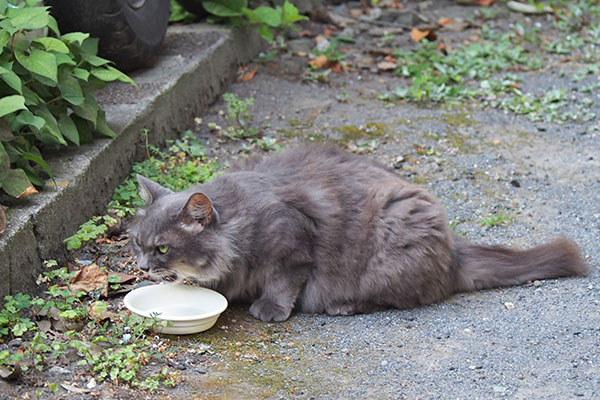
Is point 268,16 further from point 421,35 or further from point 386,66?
point 421,35

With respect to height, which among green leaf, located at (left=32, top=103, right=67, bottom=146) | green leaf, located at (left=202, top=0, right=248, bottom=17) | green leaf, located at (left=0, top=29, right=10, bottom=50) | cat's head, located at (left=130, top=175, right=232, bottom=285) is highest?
green leaf, located at (left=0, top=29, right=10, bottom=50)

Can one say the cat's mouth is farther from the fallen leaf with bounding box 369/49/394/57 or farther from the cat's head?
the fallen leaf with bounding box 369/49/394/57

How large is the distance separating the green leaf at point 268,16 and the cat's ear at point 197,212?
3475 millimetres

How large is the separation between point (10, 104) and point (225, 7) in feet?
11.9

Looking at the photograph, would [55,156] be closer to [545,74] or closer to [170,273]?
[170,273]

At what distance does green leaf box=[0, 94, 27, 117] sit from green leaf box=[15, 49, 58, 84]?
1.01ft

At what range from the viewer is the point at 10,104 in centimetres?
354

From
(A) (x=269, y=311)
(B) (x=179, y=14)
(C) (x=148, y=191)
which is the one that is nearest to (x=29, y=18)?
(C) (x=148, y=191)

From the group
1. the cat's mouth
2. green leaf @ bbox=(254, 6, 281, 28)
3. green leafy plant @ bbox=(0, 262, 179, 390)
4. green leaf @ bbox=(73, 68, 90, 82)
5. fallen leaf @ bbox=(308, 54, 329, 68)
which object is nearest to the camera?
green leafy plant @ bbox=(0, 262, 179, 390)

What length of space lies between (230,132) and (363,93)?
1.51 m

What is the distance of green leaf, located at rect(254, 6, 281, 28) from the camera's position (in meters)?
6.81

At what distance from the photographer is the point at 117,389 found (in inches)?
122

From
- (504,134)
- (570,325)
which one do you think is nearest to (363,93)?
(504,134)

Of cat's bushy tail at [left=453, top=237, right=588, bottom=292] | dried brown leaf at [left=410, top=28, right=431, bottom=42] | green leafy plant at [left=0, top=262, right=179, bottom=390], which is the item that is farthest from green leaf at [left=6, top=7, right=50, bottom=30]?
dried brown leaf at [left=410, top=28, right=431, bottom=42]
